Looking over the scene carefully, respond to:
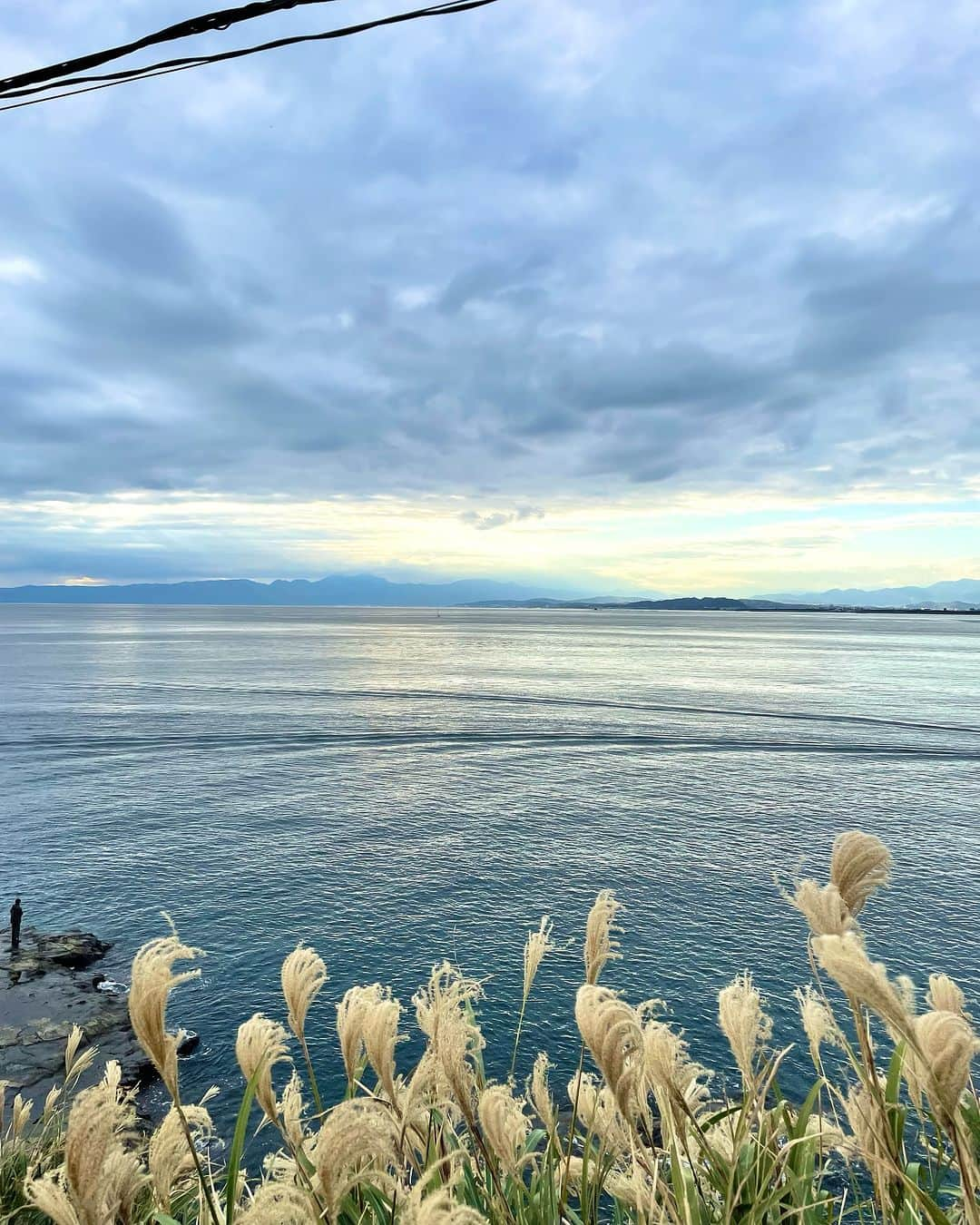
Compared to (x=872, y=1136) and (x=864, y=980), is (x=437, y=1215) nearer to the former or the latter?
(x=864, y=980)

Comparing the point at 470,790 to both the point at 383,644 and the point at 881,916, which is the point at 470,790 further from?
the point at 383,644

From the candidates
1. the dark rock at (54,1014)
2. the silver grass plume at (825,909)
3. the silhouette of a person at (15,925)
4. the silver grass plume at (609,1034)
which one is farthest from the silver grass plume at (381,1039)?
the silhouette of a person at (15,925)

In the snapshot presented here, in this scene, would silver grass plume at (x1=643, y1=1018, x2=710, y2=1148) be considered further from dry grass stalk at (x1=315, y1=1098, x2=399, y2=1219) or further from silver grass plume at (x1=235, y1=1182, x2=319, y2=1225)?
silver grass plume at (x1=235, y1=1182, x2=319, y2=1225)

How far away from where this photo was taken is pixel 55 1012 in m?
20.4

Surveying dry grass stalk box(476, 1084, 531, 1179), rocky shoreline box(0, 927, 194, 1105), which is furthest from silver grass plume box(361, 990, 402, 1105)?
rocky shoreline box(0, 927, 194, 1105)

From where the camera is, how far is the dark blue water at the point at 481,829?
22.6 metres

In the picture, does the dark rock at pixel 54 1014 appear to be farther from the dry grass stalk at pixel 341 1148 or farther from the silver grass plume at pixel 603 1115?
the dry grass stalk at pixel 341 1148

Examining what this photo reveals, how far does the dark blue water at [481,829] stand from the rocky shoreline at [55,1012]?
1462mm

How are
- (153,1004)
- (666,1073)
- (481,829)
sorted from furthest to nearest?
(481,829) < (666,1073) < (153,1004)

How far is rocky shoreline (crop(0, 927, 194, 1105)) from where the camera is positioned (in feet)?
59.1

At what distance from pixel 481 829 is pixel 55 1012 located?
63.6 ft

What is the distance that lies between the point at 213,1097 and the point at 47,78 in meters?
20.0

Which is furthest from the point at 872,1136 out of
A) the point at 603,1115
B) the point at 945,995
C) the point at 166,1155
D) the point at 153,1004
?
the point at 166,1155

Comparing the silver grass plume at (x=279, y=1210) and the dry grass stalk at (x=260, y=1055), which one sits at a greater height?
the dry grass stalk at (x=260, y=1055)
